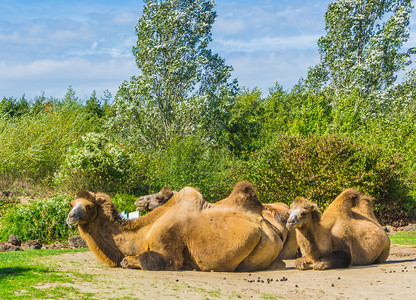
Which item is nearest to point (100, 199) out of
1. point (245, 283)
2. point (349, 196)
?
point (245, 283)

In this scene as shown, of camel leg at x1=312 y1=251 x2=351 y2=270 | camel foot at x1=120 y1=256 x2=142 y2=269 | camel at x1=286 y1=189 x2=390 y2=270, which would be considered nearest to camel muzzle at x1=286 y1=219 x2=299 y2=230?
camel at x1=286 y1=189 x2=390 y2=270

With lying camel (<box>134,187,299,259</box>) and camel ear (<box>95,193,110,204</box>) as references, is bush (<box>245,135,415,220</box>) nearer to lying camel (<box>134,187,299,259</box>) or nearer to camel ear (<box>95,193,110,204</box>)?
lying camel (<box>134,187,299,259</box>)

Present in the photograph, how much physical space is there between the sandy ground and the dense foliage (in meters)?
9.68

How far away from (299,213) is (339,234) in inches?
55.9

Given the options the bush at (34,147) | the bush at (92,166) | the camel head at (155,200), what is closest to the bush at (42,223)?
the bush at (92,166)

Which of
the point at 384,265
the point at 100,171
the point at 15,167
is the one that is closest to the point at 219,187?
the point at 100,171

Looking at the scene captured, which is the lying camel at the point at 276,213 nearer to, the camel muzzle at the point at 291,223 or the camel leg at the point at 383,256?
the camel muzzle at the point at 291,223

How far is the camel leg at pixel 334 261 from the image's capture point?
10.6 m

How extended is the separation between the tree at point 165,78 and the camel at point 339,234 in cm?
2393

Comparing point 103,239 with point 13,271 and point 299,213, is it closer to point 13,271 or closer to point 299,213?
point 13,271

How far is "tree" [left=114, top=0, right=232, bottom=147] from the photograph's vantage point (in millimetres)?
35031

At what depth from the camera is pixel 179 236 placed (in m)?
9.79

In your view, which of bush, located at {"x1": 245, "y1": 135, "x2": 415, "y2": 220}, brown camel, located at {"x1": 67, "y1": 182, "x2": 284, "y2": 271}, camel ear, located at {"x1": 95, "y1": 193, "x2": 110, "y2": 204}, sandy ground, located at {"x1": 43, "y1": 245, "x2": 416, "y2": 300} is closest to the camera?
sandy ground, located at {"x1": 43, "y1": 245, "x2": 416, "y2": 300}

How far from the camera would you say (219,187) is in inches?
925
